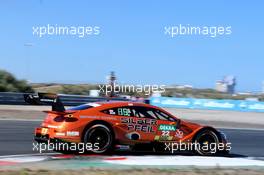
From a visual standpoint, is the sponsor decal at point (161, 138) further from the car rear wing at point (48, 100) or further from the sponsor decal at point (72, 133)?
the car rear wing at point (48, 100)

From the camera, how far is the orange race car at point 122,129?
1137cm

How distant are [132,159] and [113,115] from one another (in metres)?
1.29

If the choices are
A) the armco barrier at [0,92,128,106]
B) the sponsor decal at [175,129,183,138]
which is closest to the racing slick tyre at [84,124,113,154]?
the sponsor decal at [175,129,183,138]

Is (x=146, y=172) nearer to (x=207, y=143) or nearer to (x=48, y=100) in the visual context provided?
(x=48, y=100)

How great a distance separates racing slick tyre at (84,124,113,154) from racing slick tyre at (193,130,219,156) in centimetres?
212

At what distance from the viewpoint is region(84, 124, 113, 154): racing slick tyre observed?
453 inches

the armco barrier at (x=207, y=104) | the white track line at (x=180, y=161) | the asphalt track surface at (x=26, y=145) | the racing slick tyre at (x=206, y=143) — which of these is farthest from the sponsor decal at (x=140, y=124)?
the armco barrier at (x=207, y=104)

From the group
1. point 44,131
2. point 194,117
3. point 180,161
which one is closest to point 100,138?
point 44,131

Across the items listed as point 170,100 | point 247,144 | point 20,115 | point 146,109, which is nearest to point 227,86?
point 170,100

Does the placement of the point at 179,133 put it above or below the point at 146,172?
above

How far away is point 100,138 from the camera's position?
1158 centimetres

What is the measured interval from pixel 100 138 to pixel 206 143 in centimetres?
264

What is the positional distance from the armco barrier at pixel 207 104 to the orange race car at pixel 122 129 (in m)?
31.2

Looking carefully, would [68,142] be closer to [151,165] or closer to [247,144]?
[151,165]
